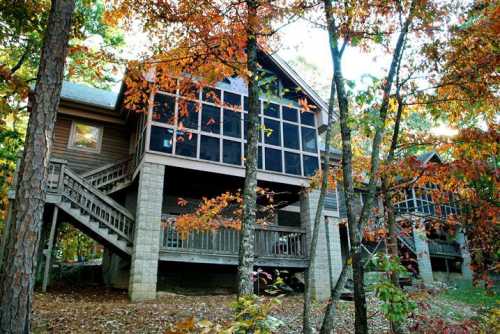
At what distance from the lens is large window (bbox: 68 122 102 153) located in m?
15.2

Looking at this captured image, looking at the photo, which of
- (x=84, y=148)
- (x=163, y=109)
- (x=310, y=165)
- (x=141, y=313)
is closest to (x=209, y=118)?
(x=163, y=109)

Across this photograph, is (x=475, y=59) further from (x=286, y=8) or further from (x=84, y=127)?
(x=84, y=127)

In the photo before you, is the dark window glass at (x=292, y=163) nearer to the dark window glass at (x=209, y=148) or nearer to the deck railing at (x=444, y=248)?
the dark window glass at (x=209, y=148)

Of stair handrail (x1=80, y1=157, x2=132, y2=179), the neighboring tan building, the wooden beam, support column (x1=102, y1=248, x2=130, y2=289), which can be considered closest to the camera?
the wooden beam

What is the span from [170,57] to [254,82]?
6.11ft

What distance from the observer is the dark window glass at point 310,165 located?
15.1 meters

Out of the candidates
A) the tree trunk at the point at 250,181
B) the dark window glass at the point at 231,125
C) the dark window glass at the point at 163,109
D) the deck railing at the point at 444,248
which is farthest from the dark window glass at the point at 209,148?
the deck railing at the point at 444,248

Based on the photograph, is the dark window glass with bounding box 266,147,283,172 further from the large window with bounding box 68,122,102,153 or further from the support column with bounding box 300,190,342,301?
the large window with bounding box 68,122,102,153

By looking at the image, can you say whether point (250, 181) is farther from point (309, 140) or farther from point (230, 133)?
point (309, 140)

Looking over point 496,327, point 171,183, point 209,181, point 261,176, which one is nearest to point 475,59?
point 496,327

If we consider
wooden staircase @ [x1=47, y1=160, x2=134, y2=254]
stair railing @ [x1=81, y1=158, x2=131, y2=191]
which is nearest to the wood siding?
stair railing @ [x1=81, y1=158, x2=131, y2=191]

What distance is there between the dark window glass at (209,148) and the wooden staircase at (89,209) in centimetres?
327

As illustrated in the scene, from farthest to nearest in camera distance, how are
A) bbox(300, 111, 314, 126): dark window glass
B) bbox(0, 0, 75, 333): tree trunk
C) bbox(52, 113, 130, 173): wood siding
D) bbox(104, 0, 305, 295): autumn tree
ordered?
bbox(300, 111, 314, 126): dark window glass < bbox(52, 113, 130, 173): wood siding < bbox(104, 0, 305, 295): autumn tree < bbox(0, 0, 75, 333): tree trunk

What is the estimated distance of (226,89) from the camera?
14453 millimetres
